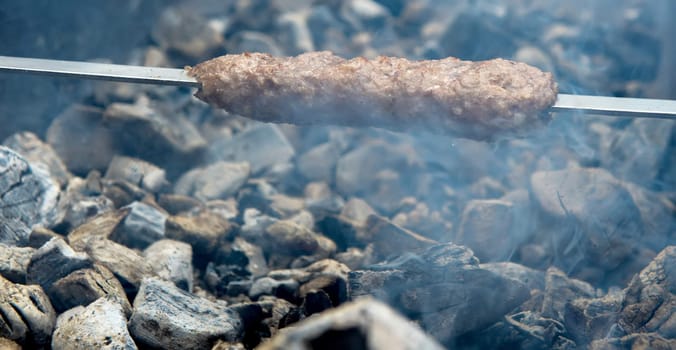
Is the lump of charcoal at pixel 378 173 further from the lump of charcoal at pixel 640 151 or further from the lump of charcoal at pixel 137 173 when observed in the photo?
the lump of charcoal at pixel 640 151

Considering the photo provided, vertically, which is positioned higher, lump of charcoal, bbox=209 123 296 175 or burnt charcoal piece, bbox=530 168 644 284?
lump of charcoal, bbox=209 123 296 175

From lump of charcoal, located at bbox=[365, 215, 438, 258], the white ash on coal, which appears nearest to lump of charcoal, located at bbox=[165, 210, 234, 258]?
the white ash on coal

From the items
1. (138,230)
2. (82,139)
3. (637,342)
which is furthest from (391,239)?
(82,139)

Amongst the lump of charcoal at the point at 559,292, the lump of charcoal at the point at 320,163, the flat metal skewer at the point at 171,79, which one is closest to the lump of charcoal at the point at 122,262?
the flat metal skewer at the point at 171,79

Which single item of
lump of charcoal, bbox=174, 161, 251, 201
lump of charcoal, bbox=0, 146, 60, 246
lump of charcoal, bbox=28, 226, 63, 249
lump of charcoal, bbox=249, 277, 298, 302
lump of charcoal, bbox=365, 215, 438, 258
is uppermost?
lump of charcoal, bbox=0, 146, 60, 246

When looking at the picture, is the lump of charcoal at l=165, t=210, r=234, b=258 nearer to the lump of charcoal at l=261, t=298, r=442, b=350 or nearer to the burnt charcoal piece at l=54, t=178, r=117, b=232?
the burnt charcoal piece at l=54, t=178, r=117, b=232

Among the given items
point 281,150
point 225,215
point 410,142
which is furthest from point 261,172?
point 410,142

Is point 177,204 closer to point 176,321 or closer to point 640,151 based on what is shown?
point 176,321

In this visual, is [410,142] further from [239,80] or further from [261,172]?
[239,80]
